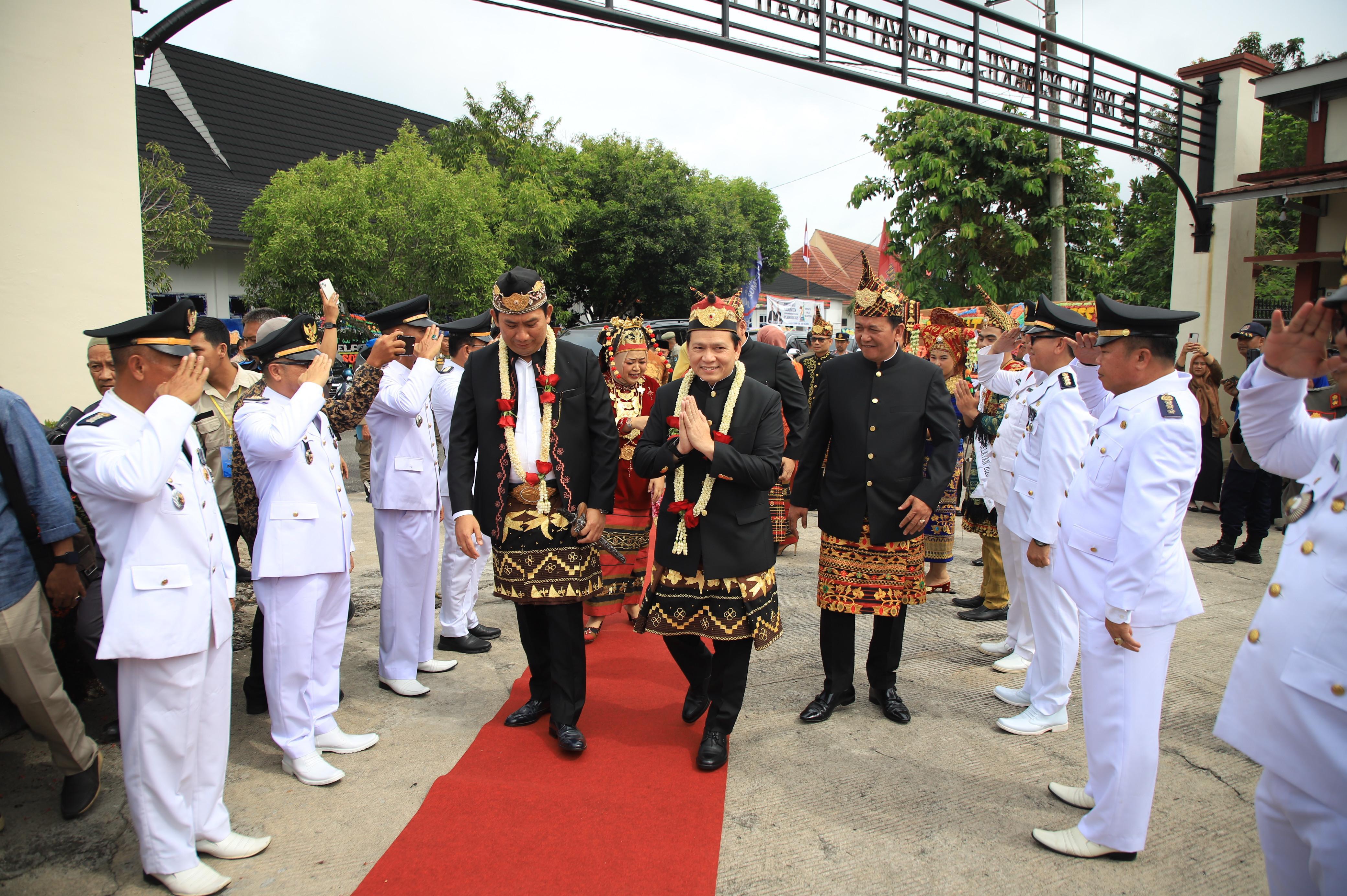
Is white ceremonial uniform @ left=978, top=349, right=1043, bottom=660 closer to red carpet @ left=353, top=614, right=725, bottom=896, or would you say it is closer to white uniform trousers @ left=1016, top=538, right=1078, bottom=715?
white uniform trousers @ left=1016, top=538, right=1078, bottom=715

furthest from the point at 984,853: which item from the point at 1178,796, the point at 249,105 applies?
the point at 249,105

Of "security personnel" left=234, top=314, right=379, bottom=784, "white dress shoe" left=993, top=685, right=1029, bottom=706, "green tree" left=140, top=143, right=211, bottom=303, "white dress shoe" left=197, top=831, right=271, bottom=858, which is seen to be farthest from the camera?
"green tree" left=140, top=143, right=211, bottom=303

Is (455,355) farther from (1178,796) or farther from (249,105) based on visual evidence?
(249,105)

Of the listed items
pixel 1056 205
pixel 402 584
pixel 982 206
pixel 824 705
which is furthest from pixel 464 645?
pixel 982 206

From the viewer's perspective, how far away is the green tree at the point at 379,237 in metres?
12.3

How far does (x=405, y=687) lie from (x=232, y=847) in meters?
1.46

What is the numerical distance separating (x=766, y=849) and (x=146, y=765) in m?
2.15

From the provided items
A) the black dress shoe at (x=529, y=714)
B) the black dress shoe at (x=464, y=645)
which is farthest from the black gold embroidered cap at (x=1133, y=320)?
the black dress shoe at (x=464, y=645)

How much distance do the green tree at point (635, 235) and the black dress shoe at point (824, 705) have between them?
19257mm

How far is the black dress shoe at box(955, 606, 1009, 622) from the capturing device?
5594 mm

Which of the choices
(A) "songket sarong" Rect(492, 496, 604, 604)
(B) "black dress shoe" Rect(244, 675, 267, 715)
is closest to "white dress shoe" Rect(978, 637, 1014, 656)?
(A) "songket sarong" Rect(492, 496, 604, 604)

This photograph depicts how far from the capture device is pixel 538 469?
363 cm

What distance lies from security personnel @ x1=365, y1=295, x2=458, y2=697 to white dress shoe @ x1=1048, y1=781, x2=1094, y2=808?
10.3 ft

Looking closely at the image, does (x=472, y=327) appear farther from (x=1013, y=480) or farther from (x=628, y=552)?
(x=1013, y=480)
